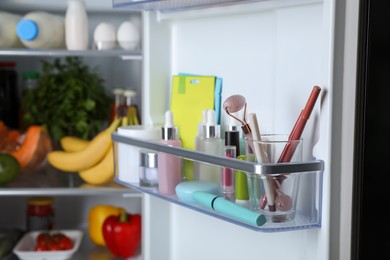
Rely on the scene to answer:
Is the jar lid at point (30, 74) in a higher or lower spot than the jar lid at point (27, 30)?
lower

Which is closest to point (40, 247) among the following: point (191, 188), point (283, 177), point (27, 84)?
point (27, 84)

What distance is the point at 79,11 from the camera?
1.68 m

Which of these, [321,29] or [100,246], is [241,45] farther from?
[100,246]

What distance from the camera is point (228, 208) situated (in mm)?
1043

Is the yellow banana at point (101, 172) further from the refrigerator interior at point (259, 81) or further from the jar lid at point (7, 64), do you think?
the jar lid at point (7, 64)

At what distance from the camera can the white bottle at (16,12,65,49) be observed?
1634 millimetres

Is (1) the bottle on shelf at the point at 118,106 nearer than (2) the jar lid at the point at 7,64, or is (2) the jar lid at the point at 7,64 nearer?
(1) the bottle on shelf at the point at 118,106

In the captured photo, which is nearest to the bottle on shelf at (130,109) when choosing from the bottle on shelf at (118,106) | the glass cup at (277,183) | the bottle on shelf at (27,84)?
the bottle on shelf at (118,106)

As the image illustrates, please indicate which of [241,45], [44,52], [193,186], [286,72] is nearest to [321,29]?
[286,72]

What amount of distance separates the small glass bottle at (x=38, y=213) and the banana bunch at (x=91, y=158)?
0.23 meters

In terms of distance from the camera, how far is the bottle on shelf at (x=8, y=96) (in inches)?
76.4

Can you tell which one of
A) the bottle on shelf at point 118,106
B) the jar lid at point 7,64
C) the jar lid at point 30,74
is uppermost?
the jar lid at point 7,64

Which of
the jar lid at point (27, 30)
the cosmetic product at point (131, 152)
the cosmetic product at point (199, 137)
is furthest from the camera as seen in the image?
the jar lid at point (27, 30)

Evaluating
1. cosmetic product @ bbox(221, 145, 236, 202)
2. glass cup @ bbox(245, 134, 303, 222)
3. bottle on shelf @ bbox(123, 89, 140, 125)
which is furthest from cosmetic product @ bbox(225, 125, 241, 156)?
bottle on shelf @ bbox(123, 89, 140, 125)
